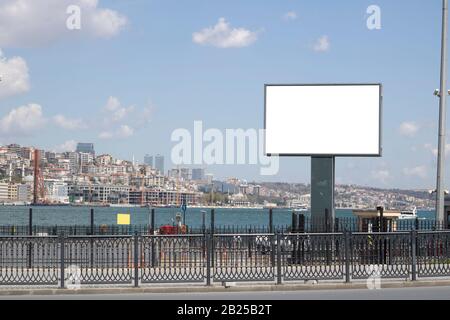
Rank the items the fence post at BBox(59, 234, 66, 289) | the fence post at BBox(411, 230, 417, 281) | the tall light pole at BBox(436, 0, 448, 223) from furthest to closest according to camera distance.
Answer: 1. the tall light pole at BBox(436, 0, 448, 223)
2. the fence post at BBox(411, 230, 417, 281)
3. the fence post at BBox(59, 234, 66, 289)

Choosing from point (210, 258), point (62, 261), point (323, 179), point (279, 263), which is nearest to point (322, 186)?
point (323, 179)

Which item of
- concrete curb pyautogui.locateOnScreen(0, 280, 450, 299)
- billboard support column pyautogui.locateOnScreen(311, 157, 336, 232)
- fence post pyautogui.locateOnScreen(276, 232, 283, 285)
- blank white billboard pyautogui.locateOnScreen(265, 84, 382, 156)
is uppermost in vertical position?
blank white billboard pyautogui.locateOnScreen(265, 84, 382, 156)

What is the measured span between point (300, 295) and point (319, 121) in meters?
11.5

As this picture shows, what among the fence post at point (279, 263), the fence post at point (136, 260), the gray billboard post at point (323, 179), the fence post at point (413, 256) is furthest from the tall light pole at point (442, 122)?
the fence post at point (136, 260)

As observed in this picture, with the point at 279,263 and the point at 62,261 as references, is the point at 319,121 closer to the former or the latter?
the point at 279,263

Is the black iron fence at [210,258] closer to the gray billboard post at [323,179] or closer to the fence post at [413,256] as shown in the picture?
the fence post at [413,256]

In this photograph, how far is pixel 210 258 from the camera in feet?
66.4

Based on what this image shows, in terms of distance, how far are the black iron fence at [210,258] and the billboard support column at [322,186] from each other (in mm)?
7087

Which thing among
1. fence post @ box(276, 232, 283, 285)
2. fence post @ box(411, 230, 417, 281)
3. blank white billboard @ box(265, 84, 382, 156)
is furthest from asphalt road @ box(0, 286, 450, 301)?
blank white billboard @ box(265, 84, 382, 156)

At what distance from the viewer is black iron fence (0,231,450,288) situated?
1992 centimetres

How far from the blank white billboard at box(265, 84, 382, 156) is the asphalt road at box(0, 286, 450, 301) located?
32.5ft

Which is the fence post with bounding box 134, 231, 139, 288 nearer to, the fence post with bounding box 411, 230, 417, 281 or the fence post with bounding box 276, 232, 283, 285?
the fence post with bounding box 276, 232, 283, 285

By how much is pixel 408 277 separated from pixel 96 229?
11564 mm
